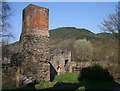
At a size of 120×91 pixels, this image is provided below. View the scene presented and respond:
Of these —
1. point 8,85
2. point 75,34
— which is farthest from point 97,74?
point 75,34

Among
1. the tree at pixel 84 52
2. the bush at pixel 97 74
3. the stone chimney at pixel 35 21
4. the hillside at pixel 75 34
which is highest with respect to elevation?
the hillside at pixel 75 34

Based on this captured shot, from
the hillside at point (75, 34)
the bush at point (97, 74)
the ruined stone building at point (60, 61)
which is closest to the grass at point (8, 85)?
the bush at point (97, 74)

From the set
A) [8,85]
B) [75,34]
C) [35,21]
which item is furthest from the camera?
[75,34]

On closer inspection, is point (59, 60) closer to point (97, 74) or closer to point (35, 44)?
point (97, 74)

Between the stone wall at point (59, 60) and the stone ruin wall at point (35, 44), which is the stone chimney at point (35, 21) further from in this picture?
the stone wall at point (59, 60)

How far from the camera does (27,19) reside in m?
9.89

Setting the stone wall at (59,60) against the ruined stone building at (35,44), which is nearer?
the ruined stone building at (35,44)

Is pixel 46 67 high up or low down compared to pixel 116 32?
down

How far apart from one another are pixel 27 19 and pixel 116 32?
24.9ft

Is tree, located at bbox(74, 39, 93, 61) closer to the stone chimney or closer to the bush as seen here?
the bush

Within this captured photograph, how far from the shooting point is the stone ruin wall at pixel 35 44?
962cm

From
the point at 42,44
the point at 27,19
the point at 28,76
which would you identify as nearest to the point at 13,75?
the point at 28,76

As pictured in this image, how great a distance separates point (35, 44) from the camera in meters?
9.79

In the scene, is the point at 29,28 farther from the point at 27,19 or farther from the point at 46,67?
the point at 46,67
